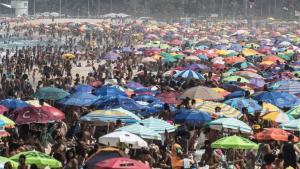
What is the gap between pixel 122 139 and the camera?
1203cm

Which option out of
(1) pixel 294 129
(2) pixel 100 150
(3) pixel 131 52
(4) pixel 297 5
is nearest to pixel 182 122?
(1) pixel 294 129

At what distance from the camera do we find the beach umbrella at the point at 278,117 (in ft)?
49.1

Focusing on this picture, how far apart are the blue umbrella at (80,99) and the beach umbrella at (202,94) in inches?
96.6

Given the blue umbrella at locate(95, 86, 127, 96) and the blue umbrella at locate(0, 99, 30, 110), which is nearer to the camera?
the blue umbrella at locate(0, 99, 30, 110)

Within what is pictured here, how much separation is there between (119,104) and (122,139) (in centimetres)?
402

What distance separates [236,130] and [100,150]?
4.15m

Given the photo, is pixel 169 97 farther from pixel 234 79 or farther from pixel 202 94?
pixel 234 79

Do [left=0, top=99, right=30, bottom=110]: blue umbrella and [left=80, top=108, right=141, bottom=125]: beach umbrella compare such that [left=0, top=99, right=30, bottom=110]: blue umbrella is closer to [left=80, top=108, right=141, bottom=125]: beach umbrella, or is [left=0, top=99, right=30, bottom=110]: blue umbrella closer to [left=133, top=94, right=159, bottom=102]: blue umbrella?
[left=80, top=108, right=141, bottom=125]: beach umbrella

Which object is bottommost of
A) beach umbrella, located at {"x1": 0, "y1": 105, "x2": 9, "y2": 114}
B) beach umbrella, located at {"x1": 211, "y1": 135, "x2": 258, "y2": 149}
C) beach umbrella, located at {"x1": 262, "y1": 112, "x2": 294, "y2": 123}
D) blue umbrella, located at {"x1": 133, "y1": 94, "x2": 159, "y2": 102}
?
beach umbrella, located at {"x1": 211, "y1": 135, "x2": 258, "y2": 149}

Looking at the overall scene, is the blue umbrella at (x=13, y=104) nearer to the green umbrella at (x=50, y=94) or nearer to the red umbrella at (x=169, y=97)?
the green umbrella at (x=50, y=94)

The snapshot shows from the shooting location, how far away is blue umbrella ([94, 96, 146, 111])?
16031 mm

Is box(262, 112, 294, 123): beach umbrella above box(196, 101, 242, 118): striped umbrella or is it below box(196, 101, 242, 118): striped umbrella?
below

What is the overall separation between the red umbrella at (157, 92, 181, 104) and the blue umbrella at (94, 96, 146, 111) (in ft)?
6.64

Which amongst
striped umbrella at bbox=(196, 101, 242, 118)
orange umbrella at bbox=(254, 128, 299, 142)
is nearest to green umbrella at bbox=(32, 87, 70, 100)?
striped umbrella at bbox=(196, 101, 242, 118)
